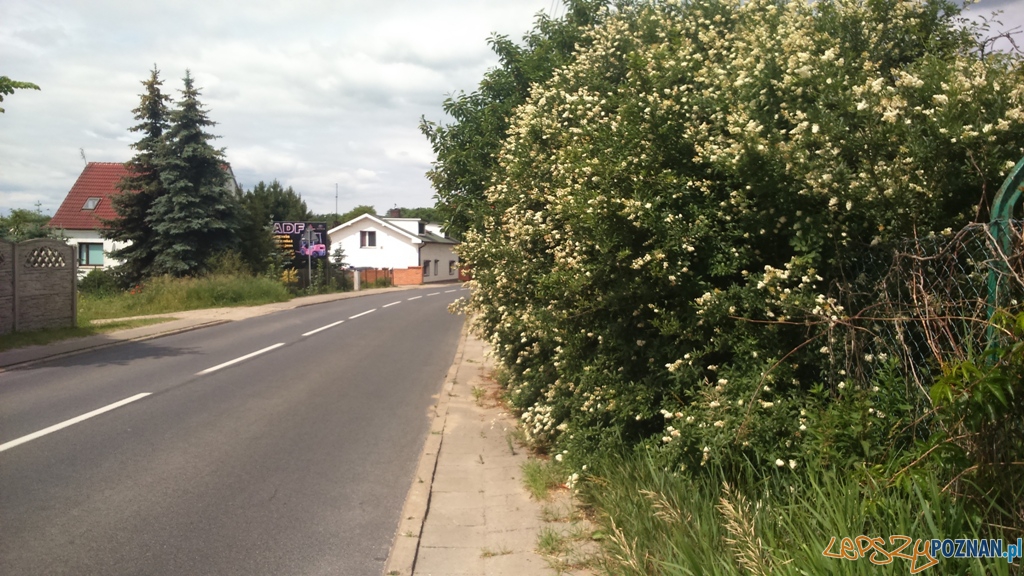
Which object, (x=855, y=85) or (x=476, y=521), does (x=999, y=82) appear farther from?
(x=476, y=521)

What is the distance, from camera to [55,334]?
672 inches

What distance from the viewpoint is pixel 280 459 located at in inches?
286

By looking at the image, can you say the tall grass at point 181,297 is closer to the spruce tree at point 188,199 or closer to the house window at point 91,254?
the spruce tree at point 188,199

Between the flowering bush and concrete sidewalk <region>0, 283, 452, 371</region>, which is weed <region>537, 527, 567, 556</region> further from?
concrete sidewalk <region>0, 283, 452, 371</region>

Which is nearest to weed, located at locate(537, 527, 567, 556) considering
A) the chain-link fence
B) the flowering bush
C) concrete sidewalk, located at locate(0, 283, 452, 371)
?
the flowering bush

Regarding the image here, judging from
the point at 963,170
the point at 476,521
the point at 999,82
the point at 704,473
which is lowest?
the point at 476,521

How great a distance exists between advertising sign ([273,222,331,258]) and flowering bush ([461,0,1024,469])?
123ft

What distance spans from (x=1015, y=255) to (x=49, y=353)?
50.7ft

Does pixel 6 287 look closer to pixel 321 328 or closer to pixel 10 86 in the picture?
pixel 10 86

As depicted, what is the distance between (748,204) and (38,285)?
57.6 feet

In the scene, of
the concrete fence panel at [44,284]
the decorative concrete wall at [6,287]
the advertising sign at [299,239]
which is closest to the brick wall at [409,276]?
the advertising sign at [299,239]

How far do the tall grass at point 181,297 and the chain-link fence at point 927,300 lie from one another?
2312 cm

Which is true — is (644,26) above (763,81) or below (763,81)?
above

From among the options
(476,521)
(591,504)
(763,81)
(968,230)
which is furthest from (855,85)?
(476,521)
